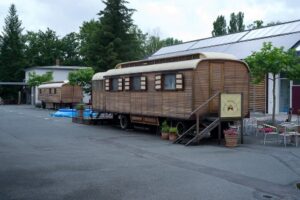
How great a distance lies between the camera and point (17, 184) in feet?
27.8

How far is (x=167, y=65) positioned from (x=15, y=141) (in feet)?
23.3

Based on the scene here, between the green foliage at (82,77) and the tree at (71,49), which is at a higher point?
the tree at (71,49)

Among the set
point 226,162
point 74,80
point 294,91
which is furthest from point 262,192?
point 74,80

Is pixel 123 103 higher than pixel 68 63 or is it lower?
lower

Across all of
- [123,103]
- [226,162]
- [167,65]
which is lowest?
[226,162]

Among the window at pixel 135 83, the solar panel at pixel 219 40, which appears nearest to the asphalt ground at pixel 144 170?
the window at pixel 135 83

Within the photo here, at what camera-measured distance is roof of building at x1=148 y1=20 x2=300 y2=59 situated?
30117mm

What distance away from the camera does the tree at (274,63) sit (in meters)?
18.8

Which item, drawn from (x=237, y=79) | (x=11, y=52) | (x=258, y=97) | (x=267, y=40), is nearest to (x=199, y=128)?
(x=237, y=79)

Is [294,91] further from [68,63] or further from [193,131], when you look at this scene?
[68,63]

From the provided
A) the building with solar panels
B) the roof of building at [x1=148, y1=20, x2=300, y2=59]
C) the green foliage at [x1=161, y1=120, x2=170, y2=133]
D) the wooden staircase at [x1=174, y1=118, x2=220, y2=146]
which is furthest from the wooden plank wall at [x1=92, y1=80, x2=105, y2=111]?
the wooden staircase at [x1=174, y1=118, x2=220, y2=146]

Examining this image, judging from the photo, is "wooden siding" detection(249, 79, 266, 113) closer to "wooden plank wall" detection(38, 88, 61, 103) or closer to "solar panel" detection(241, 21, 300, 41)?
"solar panel" detection(241, 21, 300, 41)

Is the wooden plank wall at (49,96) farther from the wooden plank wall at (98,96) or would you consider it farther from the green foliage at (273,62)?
the green foliage at (273,62)

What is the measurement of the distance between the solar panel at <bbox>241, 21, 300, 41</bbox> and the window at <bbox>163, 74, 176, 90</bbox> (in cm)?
1738
